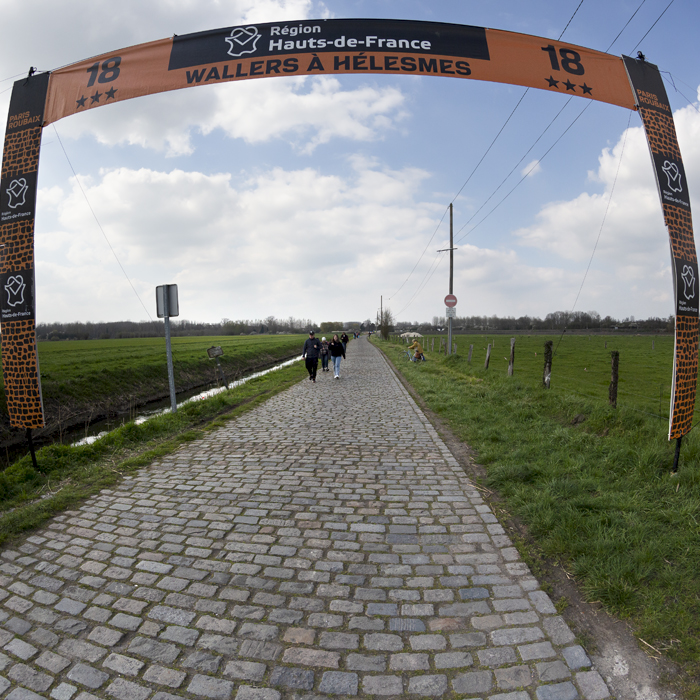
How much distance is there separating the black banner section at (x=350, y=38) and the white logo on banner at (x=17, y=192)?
9.58ft

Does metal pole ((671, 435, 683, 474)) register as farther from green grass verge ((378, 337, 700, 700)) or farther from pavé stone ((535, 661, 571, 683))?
pavé stone ((535, 661, 571, 683))

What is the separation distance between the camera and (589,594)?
2934 mm

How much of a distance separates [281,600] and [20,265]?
5347 mm

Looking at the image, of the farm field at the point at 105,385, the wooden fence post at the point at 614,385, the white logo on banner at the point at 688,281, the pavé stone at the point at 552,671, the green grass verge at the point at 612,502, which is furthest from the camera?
the farm field at the point at 105,385

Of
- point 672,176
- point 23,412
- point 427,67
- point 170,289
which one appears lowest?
point 23,412

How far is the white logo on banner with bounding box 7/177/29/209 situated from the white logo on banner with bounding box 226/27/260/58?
10.5 ft

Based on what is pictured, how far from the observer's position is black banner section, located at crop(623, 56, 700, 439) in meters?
4.82

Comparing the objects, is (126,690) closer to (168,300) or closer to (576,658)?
(576,658)

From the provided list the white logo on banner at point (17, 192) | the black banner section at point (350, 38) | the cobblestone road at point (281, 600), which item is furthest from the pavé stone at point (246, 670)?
the black banner section at point (350, 38)

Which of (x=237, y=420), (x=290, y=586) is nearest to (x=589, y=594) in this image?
(x=290, y=586)

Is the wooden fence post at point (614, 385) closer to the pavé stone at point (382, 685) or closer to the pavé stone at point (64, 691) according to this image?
the pavé stone at point (382, 685)

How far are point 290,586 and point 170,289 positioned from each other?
26.6ft

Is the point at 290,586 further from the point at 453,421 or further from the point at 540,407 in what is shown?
the point at 540,407

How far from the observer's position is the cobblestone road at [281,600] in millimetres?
2281
